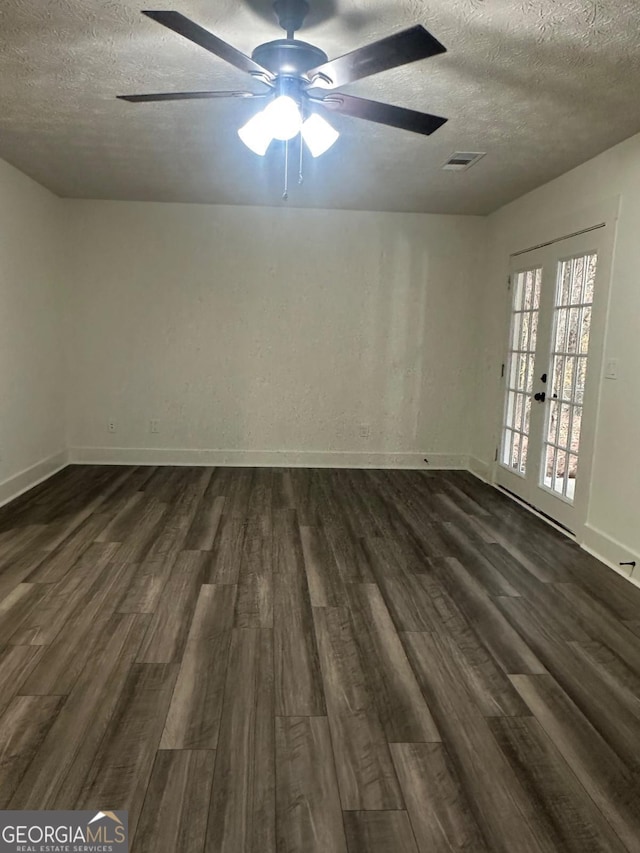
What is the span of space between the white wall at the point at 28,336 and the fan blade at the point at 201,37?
9.72 ft

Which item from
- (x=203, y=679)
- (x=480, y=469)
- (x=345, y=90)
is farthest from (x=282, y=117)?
(x=480, y=469)

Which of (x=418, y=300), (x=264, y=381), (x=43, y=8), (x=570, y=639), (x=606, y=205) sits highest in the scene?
(x=43, y=8)

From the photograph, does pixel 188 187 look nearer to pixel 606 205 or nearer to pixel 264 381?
pixel 264 381

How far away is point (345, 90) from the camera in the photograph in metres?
2.79

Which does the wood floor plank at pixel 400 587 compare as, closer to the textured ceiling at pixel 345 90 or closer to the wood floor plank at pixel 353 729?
the wood floor plank at pixel 353 729

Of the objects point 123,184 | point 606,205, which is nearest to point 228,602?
point 606,205

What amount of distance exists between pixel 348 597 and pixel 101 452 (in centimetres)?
357

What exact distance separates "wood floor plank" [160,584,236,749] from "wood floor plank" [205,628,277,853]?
42 millimetres

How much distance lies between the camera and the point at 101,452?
5.60 metres

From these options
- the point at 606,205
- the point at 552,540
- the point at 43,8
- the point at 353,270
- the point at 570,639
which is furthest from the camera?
→ the point at 353,270

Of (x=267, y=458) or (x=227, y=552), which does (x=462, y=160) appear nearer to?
(x=227, y=552)

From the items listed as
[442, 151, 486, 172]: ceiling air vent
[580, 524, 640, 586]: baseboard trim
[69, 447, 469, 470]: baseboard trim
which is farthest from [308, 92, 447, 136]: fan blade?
[69, 447, 469, 470]: baseboard trim

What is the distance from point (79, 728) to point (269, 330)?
13.6 ft

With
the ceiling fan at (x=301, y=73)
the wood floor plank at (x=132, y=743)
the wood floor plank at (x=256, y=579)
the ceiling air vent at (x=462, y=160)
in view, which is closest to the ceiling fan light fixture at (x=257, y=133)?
the ceiling fan at (x=301, y=73)
